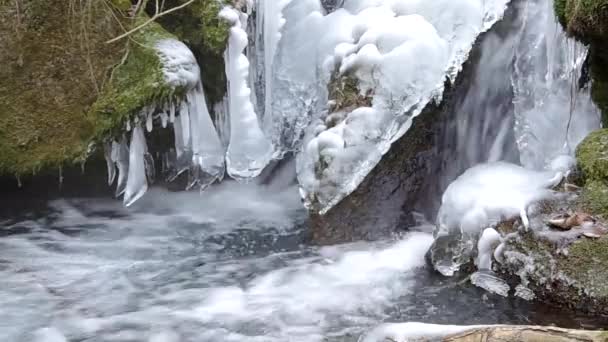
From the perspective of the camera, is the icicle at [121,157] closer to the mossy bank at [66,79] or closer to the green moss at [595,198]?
the mossy bank at [66,79]

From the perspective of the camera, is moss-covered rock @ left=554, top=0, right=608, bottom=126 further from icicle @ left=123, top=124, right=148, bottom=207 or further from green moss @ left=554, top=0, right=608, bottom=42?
icicle @ left=123, top=124, right=148, bottom=207

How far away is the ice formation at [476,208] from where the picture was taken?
4145 mm

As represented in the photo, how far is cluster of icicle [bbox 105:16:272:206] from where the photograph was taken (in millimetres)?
4944

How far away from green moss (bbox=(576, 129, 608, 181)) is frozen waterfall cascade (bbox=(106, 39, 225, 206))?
2427 millimetres

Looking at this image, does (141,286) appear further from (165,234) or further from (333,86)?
(333,86)

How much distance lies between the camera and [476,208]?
425 cm

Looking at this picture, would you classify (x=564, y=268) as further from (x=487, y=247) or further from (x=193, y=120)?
(x=193, y=120)

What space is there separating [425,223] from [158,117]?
1956mm

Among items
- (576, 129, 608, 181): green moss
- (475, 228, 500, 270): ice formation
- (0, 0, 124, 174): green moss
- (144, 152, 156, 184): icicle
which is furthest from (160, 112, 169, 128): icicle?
(576, 129, 608, 181): green moss

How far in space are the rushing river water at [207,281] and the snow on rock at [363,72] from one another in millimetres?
516

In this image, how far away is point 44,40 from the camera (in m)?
4.98

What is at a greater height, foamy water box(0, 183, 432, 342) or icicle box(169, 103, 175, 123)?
icicle box(169, 103, 175, 123)

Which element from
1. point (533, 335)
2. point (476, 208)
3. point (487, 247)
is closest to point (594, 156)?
point (476, 208)

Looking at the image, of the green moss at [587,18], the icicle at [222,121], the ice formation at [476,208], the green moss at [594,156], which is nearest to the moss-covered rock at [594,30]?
the green moss at [587,18]
